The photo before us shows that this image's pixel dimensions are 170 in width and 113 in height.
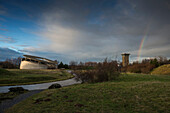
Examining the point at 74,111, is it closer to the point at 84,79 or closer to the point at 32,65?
the point at 84,79

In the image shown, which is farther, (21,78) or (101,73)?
(21,78)

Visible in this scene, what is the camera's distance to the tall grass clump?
19.8 m

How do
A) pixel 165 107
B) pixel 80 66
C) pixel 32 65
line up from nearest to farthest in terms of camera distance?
pixel 165 107 < pixel 80 66 < pixel 32 65

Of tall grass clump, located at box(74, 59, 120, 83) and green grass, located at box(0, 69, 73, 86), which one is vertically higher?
tall grass clump, located at box(74, 59, 120, 83)

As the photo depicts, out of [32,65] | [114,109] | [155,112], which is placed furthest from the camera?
[32,65]

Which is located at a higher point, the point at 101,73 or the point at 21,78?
the point at 101,73

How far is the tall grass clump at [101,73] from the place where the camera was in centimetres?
1977

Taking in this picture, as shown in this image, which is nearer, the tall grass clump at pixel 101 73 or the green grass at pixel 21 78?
the tall grass clump at pixel 101 73

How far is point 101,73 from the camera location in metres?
19.9

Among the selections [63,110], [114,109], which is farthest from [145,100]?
[63,110]

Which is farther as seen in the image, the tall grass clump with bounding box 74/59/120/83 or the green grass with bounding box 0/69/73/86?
the green grass with bounding box 0/69/73/86

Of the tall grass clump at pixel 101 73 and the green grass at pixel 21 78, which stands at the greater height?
the tall grass clump at pixel 101 73

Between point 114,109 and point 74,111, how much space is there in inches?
93.8

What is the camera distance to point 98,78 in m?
19.7
